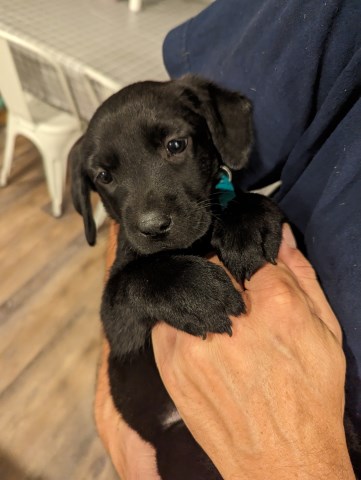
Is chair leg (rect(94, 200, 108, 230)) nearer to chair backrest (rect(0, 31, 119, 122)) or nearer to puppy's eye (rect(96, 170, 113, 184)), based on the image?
chair backrest (rect(0, 31, 119, 122))

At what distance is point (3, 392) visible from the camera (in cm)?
200

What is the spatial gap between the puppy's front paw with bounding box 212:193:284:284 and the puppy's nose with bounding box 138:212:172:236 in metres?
0.13

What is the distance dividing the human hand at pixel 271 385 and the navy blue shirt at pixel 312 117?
0.27 feet

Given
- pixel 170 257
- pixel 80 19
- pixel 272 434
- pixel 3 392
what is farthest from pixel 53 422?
pixel 80 19

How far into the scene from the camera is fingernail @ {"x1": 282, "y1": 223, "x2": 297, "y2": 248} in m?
0.98

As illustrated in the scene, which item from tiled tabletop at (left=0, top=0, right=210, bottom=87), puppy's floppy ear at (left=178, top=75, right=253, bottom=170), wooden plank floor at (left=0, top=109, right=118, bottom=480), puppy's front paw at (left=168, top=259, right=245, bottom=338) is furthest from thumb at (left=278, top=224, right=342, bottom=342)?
wooden plank floor at (left=0, top=109, right=118, bottom=480)

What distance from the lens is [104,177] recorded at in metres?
1.19

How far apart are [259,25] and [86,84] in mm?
1065

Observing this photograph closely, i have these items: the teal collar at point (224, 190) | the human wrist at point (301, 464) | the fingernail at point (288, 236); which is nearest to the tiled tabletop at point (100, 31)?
the teal collar at point (224, 190)

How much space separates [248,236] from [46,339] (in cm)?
163

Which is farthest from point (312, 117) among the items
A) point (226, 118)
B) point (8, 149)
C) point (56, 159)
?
point (8, 149)

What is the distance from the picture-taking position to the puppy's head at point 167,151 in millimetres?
1008

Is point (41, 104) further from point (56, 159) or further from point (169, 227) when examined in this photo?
point (169, 227)

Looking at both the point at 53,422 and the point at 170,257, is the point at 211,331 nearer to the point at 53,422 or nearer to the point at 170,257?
the point at 170,257
